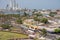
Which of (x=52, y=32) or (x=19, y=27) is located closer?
(x=52, y=32)

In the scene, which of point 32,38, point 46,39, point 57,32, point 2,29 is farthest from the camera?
point 2,29

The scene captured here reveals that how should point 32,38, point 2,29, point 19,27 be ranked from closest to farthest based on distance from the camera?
point 32,38 < point 2,29 < point 19,27

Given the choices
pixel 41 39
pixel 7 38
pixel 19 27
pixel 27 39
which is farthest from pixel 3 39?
pixel 19 27

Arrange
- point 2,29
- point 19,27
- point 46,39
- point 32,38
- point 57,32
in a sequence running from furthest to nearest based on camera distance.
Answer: point 19,27, point 2,29, point 57,32, point 32,38, point 46,39

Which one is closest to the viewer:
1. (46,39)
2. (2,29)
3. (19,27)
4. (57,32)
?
(46,39)

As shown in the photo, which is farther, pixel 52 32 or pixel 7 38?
pixel 52 32

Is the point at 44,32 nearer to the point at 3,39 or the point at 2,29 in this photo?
the point at 3,39

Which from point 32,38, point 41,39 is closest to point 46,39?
point 41,39

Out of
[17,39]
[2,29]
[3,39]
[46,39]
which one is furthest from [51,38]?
[2,29]

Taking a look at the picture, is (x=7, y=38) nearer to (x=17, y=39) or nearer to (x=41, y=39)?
(x=17, y=39)
